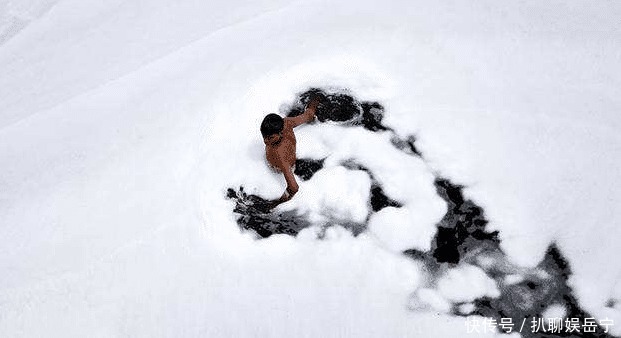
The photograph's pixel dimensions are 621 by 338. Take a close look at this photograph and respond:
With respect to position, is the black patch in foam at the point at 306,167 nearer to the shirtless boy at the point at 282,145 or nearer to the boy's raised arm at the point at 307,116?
the shirtless boy at the point at 282,145

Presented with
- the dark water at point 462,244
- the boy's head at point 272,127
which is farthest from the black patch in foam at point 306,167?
the boy's head at point 272,127

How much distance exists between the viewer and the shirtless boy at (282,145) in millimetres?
1478

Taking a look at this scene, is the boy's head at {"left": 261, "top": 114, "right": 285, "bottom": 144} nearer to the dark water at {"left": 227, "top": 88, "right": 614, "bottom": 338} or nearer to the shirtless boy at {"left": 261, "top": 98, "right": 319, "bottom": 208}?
the shirtless boy at {"left": 261, "top": 98, "right": 319, "bottom": 208}

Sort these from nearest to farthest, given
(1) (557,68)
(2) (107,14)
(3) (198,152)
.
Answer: (3) (198,152)
(1) (557,68)
(2) (107,14)

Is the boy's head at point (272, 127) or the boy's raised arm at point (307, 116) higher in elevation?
the boy's raised arm at point (307, 116)

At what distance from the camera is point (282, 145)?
158 cm

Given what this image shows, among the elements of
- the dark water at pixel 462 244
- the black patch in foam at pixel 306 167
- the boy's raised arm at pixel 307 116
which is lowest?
the dark water at pixel 462 244

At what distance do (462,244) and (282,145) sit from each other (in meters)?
0.73

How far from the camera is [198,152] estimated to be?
1.75 meters

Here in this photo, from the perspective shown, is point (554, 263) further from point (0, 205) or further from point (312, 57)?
point (0, 205)

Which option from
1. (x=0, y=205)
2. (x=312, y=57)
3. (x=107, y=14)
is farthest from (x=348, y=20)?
(x=0, y=205)

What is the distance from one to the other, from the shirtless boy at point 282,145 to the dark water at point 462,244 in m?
0.09

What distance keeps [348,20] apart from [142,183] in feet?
3.73

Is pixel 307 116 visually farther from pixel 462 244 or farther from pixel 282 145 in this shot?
pixel 462 244
